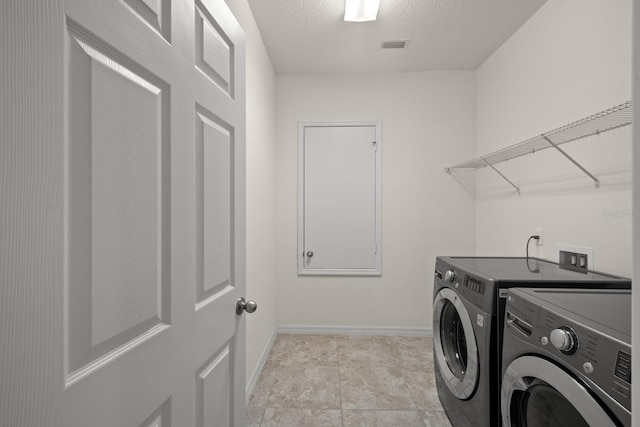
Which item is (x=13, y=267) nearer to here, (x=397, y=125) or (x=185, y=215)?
(x=185, y=215)

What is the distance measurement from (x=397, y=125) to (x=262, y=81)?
133cm

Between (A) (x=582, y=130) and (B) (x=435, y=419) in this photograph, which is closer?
(A) (x=582, y=130)

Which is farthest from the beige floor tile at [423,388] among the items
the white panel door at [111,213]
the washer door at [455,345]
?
the white panel door at [111,213]

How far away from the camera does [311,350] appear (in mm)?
2717

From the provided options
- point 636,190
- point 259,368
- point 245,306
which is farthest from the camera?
point 259,368

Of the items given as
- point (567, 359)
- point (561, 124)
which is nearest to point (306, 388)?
point (567, 359)

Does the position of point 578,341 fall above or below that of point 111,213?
below

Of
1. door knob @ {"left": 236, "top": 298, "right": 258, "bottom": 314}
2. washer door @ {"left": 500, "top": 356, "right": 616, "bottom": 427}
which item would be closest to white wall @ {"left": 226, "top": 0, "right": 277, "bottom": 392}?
door knob @ {"left": 236, "top": 298, "right": 258, "bottom": 314}

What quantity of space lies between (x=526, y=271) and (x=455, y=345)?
20.8 inches

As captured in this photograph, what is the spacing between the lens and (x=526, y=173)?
7.42ft

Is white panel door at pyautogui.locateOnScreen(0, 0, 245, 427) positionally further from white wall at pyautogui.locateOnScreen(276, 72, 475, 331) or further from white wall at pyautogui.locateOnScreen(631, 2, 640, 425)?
white wall at pyautogui.locateOnScreen(276, 72, 475, 331)

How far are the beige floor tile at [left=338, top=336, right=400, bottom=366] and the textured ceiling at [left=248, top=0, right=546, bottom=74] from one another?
2.50 metres

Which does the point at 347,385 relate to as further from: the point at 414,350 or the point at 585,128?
the point at 585,128

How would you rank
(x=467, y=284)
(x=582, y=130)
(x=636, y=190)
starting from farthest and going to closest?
(x=582, y=130), (x=467, y=284), (x=636, y=190)
